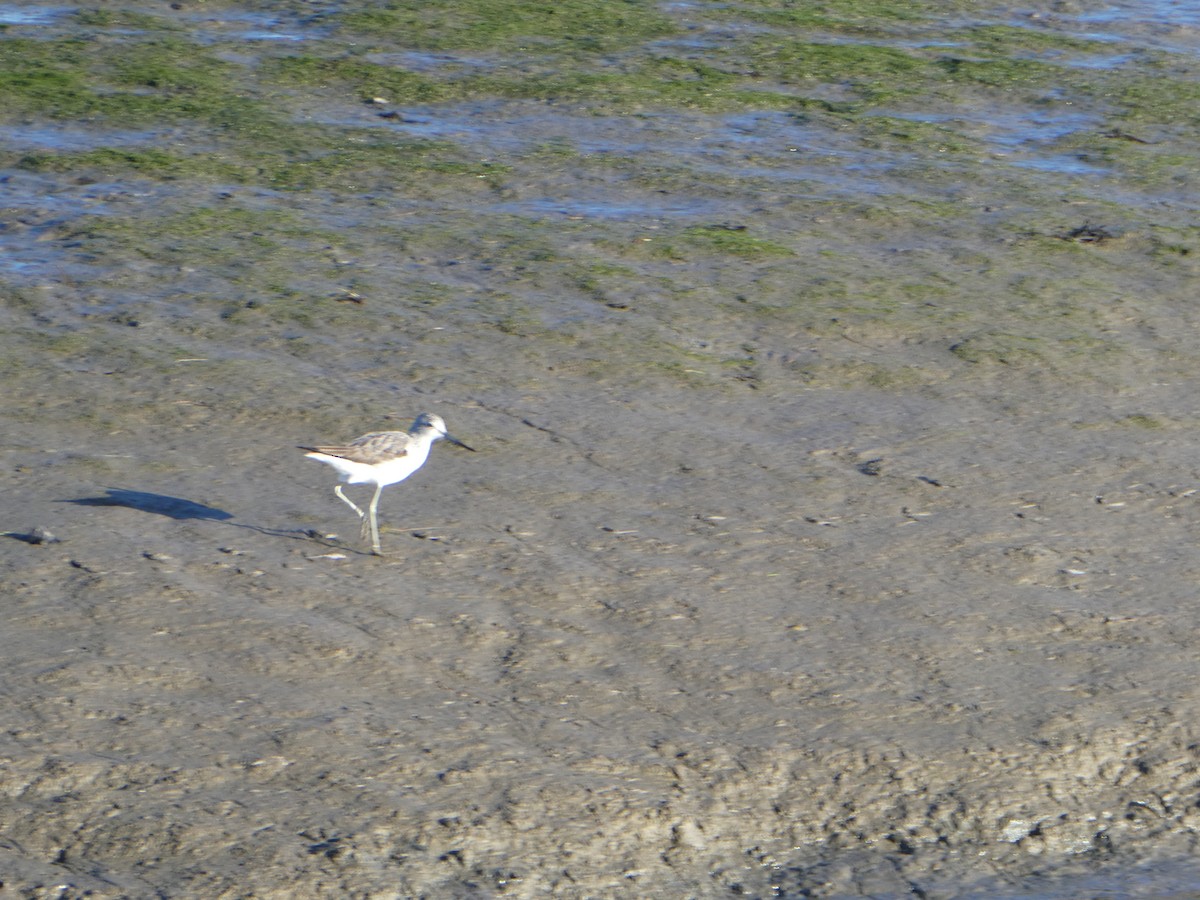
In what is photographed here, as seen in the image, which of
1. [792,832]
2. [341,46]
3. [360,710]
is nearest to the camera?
[792,832]

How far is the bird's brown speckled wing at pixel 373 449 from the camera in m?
5.20

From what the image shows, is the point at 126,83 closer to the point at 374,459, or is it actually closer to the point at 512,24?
the point at 512,24

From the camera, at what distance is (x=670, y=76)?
36.8 feet

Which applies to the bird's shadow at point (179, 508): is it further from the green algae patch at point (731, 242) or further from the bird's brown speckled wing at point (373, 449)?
the green algae patch at point (731, 242)

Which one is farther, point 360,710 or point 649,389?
point 649,389

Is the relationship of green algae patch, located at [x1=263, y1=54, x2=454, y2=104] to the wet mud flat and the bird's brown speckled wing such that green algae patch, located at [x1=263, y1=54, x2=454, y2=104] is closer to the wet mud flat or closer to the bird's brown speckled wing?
the wet mud flat

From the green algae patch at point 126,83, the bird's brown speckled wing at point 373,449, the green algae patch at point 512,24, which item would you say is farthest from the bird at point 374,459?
the green algae patch at point 512,24

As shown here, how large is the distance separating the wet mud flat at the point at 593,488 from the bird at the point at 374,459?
0.12 meters

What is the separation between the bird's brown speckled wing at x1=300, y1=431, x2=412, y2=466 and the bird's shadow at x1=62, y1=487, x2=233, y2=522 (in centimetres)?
46

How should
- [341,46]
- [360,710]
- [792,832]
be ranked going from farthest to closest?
[341,46], [360,710], [792,832]

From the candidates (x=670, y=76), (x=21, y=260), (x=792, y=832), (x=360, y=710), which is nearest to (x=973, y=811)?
Answer: (x=792, y=832)

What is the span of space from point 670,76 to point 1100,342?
471cm

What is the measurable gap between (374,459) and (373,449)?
0.04m

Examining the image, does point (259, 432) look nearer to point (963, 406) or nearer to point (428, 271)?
point (428, 271)
